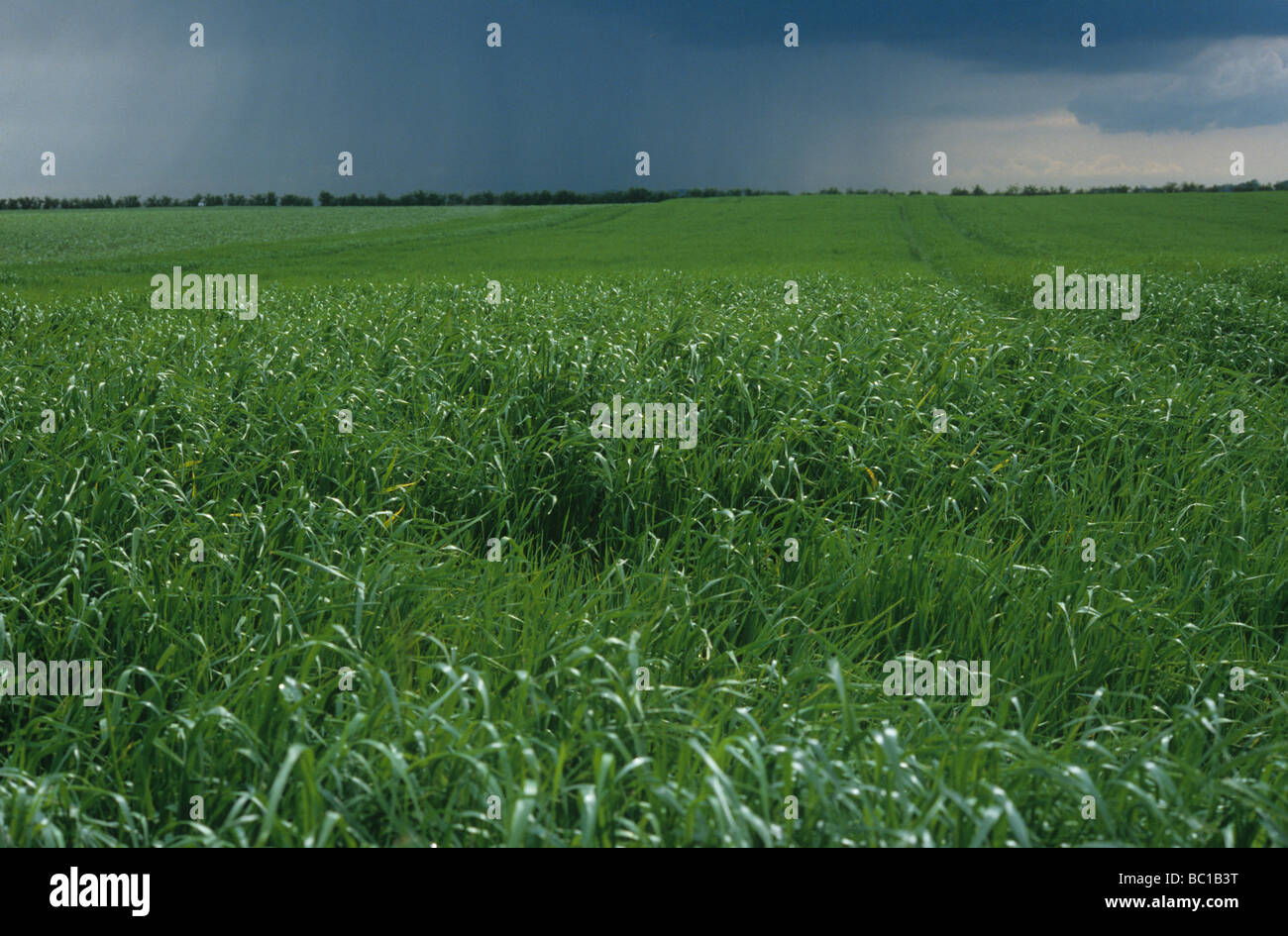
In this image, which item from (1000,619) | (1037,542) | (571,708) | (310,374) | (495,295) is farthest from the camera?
(495,295)

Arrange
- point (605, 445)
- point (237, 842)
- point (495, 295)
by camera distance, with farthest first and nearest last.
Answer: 1. point (495, 295)
2. point (605, 445)
3. point (237, 842)

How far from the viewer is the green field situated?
2154mm

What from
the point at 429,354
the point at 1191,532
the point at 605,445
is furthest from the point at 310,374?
the point at 1191,532

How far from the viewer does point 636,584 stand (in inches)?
151

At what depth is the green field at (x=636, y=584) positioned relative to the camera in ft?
7.07

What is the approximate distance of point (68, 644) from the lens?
3104 millimetres

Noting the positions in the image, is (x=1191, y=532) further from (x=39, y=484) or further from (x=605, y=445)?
(x=39, y=484)

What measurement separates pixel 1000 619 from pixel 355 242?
3978 cm

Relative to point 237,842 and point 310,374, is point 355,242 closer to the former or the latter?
point 310,374

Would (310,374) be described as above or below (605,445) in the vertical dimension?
above

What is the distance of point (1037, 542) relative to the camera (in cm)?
447

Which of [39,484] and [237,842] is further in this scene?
[39,484]
